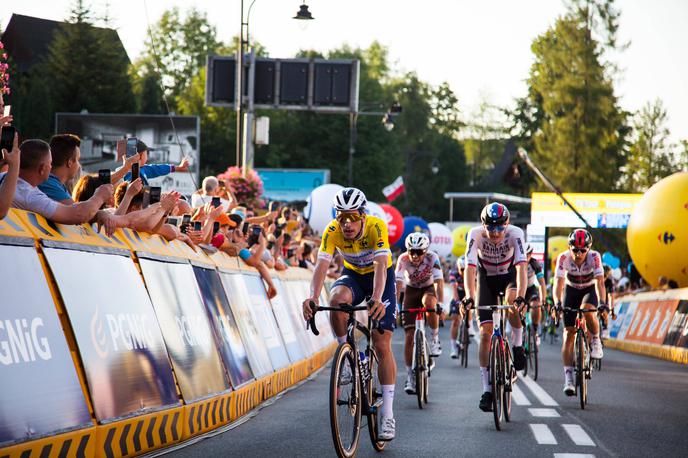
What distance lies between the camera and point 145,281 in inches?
349

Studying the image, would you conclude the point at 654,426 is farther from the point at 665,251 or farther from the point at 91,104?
the point at 91,104

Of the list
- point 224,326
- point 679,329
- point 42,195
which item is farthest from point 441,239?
point 42,195

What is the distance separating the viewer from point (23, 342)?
6426 millimetres

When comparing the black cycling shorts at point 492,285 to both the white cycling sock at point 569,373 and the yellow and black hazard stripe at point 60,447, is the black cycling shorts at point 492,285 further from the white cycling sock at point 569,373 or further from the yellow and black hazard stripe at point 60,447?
the yellow and black hazard stripe at point 60,447

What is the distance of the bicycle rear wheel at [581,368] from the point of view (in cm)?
1273

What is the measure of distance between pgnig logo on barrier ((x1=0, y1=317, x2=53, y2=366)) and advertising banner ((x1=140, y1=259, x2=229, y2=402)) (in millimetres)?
2155

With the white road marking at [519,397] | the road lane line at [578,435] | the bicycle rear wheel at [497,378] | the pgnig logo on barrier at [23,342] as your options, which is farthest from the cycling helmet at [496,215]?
the pgnig logo on barrier at [23,342]

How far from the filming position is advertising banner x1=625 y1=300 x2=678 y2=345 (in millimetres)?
23719

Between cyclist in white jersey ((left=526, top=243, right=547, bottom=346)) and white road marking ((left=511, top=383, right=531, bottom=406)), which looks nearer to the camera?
white road marking ((left=511, top=383, right=531, bottom=406))

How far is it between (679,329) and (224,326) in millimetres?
13641

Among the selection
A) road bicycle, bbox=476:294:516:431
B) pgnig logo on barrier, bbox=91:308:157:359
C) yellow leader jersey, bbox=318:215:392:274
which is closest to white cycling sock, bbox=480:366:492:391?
road bicycle, bbox=476:294:516:431

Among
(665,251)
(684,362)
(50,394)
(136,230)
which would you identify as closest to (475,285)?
(136,230)

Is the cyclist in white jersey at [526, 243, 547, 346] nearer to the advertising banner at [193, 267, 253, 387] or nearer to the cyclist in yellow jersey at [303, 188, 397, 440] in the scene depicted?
the advertising banner at [193, 267, 253, 387]

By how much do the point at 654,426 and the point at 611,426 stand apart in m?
0.42
